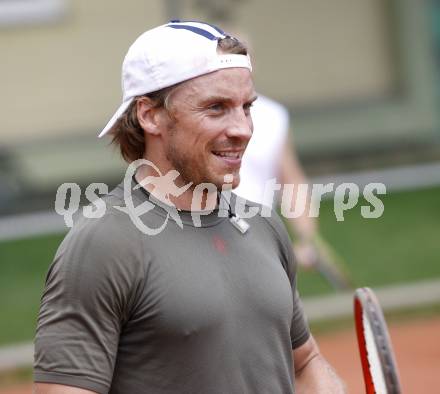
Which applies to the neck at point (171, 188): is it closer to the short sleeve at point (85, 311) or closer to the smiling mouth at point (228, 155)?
the smiling mouth at point (228, 155)

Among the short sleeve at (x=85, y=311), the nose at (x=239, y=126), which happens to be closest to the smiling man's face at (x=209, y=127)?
the nose at (x=239, y=126)

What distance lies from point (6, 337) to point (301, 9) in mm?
7305

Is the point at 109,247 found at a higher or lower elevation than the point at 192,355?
higher

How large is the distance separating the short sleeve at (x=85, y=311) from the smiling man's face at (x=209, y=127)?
367 millimetres

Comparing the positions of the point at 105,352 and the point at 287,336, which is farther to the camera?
the point at 287,336

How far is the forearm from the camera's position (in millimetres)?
3701

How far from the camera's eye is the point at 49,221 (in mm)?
8969

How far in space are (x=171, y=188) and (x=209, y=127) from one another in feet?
0.69

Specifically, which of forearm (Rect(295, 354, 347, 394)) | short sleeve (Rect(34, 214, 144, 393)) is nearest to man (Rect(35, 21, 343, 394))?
short sleeve (Rect(34, 214, 144, 393))

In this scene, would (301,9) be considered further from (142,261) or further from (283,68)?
(142,261)

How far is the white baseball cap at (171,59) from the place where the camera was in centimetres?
332

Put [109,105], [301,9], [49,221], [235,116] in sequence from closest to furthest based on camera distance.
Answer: [235,116], [49,221], [109,105], [301,9]

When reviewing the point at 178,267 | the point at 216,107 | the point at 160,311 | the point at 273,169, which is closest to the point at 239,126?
the point at 216,107

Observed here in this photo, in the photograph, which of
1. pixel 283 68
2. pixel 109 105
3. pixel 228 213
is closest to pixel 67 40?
pixel 109 105
